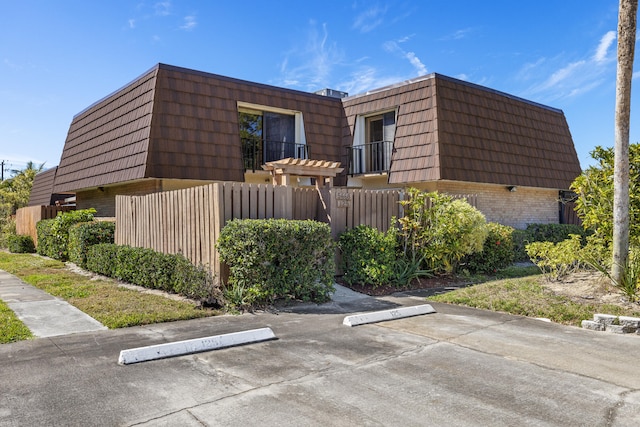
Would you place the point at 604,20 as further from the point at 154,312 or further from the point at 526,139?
the point at 154,312

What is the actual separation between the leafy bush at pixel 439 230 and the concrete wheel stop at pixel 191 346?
17.9 ft

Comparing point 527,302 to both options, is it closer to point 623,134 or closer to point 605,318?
point 605,318

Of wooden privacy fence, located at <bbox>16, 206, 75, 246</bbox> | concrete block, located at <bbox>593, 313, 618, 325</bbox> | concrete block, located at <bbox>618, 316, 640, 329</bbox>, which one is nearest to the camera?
concrete block, located at <bbox>618, 316, 640, 329</bbox>

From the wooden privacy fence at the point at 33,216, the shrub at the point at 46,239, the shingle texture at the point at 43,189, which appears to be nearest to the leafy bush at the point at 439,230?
the shrub at the point at 46,239

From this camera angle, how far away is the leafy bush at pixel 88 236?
12.0 meters

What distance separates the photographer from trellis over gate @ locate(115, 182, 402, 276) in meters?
7.94

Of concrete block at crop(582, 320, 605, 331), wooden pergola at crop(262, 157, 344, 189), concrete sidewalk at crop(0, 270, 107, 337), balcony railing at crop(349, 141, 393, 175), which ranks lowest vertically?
A: concrete block at crop(582, 320, 605, 331)

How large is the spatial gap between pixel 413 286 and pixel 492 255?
291 centimetres

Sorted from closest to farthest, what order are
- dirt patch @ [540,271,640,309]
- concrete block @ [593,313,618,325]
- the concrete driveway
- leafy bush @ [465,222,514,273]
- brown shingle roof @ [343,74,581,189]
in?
the concrete driveway → concrete block @ [593,313,618,325] → dirt patch @ [540,271,640,309] → leafy bush @ [465,222,514,273] → brown shingle roof @ [343,74,581,189]

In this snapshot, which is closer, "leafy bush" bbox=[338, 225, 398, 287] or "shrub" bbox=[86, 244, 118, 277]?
"leafy bush" bbox=[338, 225, 398, 287]

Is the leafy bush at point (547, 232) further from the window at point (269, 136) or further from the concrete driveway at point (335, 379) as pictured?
the concrete driveway at point (335, 379)

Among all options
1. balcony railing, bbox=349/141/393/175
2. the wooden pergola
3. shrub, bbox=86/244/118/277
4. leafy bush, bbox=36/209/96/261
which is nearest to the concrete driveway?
the wooden pergola

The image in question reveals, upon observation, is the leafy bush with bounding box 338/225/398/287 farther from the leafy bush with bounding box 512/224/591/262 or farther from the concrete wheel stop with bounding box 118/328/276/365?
the leafy bush with bounding box 512/224/591/262

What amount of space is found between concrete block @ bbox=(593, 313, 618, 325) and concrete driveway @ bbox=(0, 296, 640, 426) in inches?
10.5
